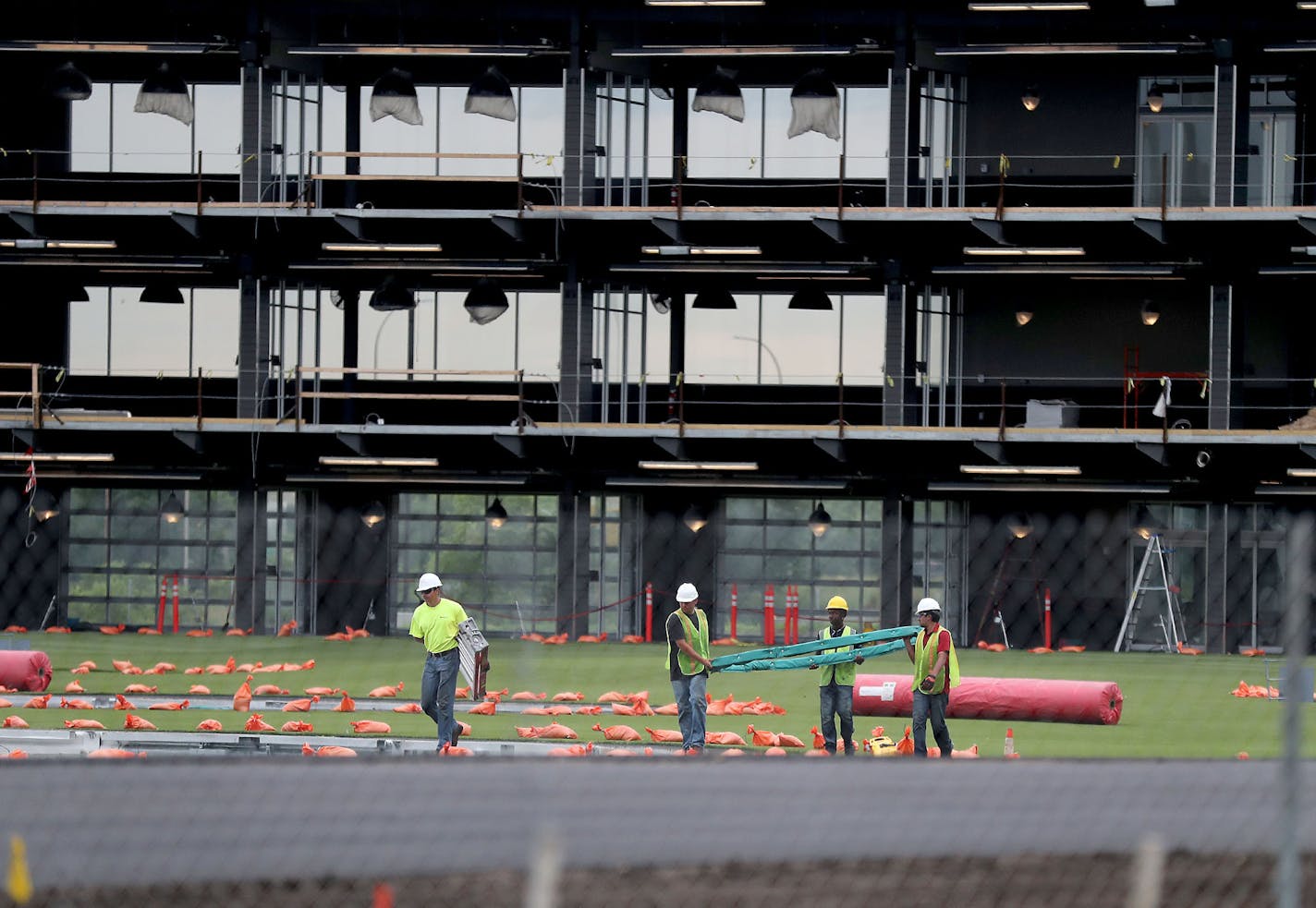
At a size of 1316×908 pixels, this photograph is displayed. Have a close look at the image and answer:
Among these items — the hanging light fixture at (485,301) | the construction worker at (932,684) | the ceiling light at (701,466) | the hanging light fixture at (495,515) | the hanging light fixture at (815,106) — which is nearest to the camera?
the construction worker at (932,684)

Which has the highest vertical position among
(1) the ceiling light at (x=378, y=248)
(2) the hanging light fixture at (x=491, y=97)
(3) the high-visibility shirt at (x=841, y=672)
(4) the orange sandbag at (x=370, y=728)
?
(2) the hanging light fixture at (x=491, y=97)

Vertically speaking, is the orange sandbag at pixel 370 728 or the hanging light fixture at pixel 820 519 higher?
the hanging light fixture at pixel 820 519

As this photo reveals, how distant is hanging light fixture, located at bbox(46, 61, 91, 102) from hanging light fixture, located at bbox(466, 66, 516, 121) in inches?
301

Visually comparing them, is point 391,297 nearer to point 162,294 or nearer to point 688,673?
point 162,294

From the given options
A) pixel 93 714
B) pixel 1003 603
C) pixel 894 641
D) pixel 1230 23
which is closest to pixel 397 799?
pixel 894 641

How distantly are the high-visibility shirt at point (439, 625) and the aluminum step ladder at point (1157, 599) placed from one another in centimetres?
1948

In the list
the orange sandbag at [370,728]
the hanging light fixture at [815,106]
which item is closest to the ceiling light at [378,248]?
the hanging light fixture at [815,106]

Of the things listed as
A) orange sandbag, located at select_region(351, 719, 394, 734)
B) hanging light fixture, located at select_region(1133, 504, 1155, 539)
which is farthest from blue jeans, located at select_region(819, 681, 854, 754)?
hanging light fixture, located at select_region(1133, 504, 1155, 539)

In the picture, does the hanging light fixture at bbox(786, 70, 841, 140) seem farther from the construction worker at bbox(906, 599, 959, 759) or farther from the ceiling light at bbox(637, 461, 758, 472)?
the construction worker at bbox(906, 599, 959, 759)

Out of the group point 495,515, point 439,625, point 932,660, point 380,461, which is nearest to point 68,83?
point 380,461

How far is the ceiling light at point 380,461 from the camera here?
3669 centimetres

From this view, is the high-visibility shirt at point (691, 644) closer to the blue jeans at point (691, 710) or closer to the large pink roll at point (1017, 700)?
the blue jeans at point (691, 710)

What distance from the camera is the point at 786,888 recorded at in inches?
417

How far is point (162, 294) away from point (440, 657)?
938 inches
